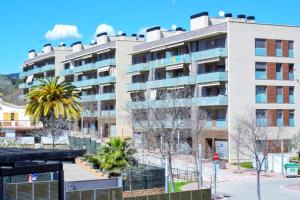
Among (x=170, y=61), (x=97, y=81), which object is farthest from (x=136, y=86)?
(x=97, y=81)

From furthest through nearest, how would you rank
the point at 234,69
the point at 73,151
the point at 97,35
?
the point at 97,35, the point at 234,69, the point at 73,151

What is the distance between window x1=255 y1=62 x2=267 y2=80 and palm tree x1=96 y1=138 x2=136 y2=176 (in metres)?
26.0

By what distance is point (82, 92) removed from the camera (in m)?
96.5

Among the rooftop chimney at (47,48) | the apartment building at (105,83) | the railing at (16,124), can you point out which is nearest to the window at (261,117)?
the apartment building at (105,83)

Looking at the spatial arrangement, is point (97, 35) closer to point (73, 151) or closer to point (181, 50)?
point (181, 50)

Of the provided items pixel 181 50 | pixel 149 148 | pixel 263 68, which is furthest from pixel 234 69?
pixel 149 148

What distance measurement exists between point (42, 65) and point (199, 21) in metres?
57.5

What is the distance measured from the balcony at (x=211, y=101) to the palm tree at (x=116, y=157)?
22645mm

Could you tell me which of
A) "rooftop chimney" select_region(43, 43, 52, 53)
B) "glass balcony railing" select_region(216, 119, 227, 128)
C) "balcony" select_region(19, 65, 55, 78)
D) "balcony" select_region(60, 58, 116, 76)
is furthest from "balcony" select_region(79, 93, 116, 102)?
"rooftop chimney" select_region(43, 43, 52, 53)

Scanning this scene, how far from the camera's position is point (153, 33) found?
7738 cm

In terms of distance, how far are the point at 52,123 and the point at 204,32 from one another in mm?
20528

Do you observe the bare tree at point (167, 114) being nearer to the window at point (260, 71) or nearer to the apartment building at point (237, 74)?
the apartment building at point (237, 74)

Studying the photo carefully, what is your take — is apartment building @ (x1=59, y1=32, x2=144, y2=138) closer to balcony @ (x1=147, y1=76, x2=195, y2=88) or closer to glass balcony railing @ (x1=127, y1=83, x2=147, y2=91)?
glass balcony railing @ (x1=127, y1=83, x2=147, y2=91)

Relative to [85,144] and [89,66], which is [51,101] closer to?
[85,144]
